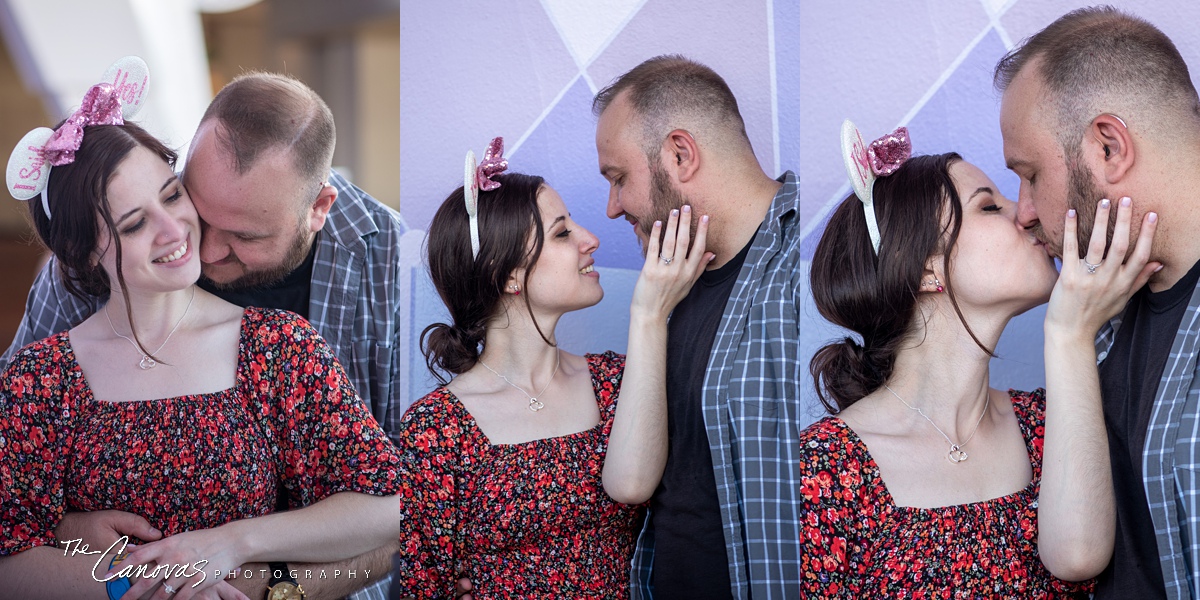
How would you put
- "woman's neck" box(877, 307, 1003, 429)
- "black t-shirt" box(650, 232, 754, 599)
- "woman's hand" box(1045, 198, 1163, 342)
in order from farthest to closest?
"black t-shirt" box(650, 232, 754, 599) < "woman's neck" box(877, 307, 1003, 429) < "woman's hand" box(1045, 198, 1163, 342)

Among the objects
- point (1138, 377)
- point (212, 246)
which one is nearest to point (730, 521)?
point (1138, 377)

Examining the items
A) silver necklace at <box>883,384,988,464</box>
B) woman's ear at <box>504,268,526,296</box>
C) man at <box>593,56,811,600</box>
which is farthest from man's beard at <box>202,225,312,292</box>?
silver necklace at <box>883,384,988,464</box>

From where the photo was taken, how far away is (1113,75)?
1.85m

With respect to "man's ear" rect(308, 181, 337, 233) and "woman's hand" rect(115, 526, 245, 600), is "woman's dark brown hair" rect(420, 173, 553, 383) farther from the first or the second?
"woman's hand" rect(115, 526, 245, 600)

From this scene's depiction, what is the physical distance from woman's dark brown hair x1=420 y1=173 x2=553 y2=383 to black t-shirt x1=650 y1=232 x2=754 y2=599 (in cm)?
34

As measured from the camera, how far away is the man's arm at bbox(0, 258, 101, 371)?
2.28 metres

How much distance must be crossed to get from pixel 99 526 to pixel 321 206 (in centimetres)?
92

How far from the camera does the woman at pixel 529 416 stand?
7.08ft

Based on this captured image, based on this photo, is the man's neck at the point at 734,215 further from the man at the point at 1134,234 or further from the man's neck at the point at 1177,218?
the man's neck at the point at 1177,218

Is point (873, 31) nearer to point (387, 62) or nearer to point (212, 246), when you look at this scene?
point (387, 62)

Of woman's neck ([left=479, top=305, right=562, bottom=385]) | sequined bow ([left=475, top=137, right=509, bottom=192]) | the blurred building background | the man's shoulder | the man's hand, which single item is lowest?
the man's hand

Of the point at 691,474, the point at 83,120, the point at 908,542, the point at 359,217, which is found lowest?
the point at 908,542

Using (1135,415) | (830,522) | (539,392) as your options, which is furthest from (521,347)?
(1135,415)

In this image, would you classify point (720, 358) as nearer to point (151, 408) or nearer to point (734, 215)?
point (734, 215)
